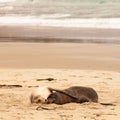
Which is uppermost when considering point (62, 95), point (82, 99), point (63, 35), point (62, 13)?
point (62, 13)

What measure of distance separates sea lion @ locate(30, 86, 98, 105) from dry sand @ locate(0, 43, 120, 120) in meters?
0.11

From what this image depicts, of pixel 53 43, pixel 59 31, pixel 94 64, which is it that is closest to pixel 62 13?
pixel 59 31

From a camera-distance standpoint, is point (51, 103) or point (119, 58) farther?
point (119, 58)

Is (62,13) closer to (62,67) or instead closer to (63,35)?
(63,35)

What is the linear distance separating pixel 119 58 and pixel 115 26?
41.1 ft

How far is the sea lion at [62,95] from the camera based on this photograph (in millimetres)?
6922

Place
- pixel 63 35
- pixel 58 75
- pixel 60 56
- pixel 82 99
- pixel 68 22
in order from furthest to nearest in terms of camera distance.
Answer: pixel 68 22 < pixel 63 35 < pixel 60 56 < pixel 58 75 < pixel 82 99

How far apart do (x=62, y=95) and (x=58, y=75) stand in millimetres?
3292

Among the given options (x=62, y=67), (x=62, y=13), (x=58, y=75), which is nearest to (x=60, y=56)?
(x=62, y=67)

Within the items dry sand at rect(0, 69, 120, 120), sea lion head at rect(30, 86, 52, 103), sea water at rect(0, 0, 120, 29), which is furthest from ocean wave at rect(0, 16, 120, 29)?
sea lion head at rect(30, 86, 52, 103)

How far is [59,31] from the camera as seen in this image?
2420 cm

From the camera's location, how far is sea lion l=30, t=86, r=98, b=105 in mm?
6922

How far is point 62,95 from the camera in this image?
278 inches

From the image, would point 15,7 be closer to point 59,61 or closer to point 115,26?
point 115,26
